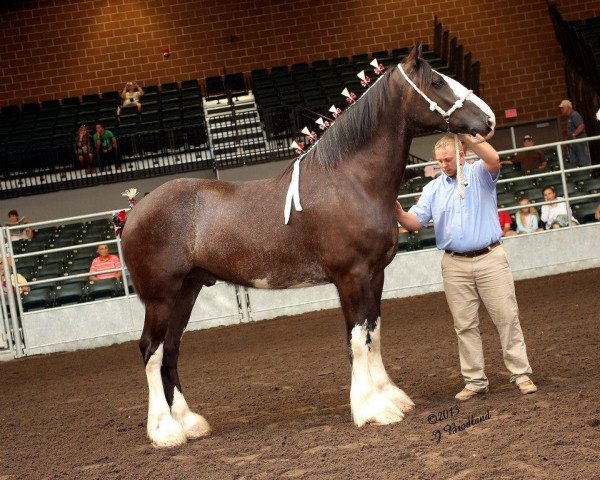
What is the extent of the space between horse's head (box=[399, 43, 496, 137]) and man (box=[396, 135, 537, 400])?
0.23 m

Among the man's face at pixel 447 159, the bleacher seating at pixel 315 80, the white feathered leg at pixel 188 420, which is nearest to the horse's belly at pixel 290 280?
the white feathered leg at pixel 188 420

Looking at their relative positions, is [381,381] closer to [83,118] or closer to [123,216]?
[123,216]

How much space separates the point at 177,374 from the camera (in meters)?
6.63

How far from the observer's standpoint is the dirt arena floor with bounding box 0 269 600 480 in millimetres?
4895

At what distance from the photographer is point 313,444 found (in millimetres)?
5574

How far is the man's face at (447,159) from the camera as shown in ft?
20.2

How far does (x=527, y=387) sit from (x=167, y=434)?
236cm

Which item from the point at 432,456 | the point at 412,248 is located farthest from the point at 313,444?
the point at 412,248

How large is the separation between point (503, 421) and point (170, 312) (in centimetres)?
237

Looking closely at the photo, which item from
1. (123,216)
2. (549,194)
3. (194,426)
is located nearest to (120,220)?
(123,216)

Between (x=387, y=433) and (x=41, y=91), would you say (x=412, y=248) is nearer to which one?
(x=387, y=433)

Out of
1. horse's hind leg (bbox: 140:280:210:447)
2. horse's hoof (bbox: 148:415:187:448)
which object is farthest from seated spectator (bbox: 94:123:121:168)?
horse's hoof (bbox: 148:415:187:448)

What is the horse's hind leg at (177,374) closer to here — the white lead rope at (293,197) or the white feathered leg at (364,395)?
the white lead rope at (293,197)

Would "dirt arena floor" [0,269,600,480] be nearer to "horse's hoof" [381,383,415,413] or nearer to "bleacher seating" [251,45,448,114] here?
Result: "horse's hoof" [381,383,415,413]
